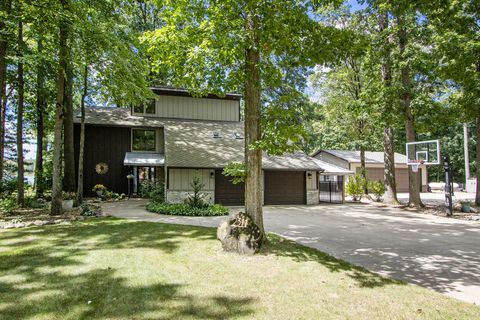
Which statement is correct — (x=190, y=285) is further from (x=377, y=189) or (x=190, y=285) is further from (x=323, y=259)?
(x=377, y=189)

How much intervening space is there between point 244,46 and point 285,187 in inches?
489

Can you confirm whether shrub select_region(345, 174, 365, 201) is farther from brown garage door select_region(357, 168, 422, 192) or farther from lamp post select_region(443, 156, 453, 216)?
brown garage door select_region(357, 168, 422, 192)

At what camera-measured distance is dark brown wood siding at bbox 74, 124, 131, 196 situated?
1869 centimetres

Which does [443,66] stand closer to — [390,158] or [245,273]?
[390,158]

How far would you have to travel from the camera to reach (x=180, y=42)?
7.31 meters

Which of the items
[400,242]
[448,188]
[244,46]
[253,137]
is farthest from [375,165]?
[244,46]

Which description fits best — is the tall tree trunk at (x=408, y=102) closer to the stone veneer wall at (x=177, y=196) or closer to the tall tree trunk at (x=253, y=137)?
the tall tree trunk at (x=253, y=137)

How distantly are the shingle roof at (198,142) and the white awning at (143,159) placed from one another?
Result: 4.92 ft

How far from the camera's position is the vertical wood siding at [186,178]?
15.9 m

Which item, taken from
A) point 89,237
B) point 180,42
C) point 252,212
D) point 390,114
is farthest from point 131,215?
point 390,114

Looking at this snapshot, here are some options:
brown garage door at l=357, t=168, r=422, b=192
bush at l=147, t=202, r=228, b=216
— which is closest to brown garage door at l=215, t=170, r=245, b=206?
bush at l=147, t=202, r=228, b=216

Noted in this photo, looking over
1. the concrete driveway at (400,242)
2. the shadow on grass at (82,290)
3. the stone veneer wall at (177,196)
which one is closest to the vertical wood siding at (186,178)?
the stone veneer wall at (177,196)

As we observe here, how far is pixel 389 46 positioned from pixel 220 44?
41.3 feet

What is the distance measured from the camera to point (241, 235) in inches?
272
